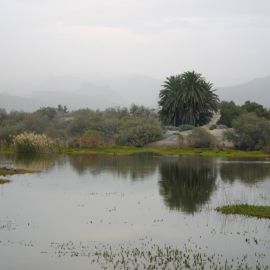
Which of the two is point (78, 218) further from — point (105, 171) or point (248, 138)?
point (248, 138)

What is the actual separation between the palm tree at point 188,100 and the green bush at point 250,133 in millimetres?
14516

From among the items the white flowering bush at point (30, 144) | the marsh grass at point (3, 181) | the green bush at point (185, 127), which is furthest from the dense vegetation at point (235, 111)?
the marsh grass at point (3, 181)

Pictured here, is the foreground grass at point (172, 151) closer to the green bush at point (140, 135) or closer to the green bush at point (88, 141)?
the green bush at point (88, 141)

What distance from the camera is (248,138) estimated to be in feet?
287

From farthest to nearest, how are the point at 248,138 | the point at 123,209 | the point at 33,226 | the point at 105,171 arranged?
1. the point at 248,138
2. the point at 105,171
3. the point at 123,209
4. the point at 33,226

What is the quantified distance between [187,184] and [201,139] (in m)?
48.3

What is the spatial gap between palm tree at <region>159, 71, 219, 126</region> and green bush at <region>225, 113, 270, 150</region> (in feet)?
47.6

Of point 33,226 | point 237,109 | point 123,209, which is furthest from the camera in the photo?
point 237,109

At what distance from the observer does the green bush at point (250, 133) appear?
87188mm

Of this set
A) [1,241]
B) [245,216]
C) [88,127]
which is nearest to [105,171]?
[245,216]

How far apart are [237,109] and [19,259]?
90.0m

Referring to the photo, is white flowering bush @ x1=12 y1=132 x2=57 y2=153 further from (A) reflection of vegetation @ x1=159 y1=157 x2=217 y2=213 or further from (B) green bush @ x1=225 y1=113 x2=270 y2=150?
(B) green bush @ x1=225 y1=113 x2=270 y2=150

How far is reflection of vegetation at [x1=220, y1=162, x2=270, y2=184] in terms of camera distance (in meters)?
47.0

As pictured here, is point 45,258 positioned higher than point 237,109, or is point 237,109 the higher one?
point 237,109
